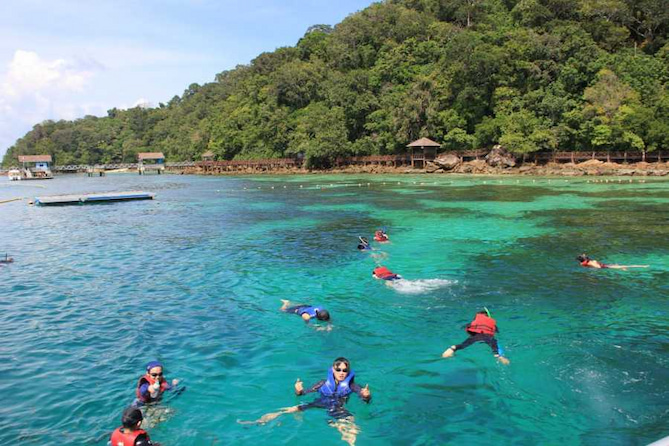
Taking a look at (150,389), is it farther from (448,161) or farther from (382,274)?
(448,161)

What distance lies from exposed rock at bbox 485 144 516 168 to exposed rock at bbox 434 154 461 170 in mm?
5666

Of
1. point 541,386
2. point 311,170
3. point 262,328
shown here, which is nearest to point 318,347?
point 262,328

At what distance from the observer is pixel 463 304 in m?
12.4

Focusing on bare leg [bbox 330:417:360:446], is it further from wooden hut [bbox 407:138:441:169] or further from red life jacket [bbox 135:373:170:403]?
wooden hut [bbox 407:138:441:169]

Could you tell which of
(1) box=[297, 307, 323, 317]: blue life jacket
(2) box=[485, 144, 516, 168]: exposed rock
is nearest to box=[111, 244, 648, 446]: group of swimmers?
(1) box=[297, 307, 323, 317]: blue life jacket

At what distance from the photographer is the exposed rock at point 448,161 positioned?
221 ft

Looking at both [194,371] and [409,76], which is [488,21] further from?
[194,371]

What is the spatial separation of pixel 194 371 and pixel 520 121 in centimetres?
6026

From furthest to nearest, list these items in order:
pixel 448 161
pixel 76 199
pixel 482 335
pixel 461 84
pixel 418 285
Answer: pixel 448 161 → pixel 461 84 → pixel 76 199 → pixel 418 285 → pixel 482 335

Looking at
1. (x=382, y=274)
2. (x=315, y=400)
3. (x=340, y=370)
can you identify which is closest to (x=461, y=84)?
(x=382, y=274)

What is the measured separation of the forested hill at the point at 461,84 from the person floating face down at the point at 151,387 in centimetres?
5887

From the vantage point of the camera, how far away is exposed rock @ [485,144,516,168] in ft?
204

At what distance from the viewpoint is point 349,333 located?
35.4 feet

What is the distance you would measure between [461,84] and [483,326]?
6293 cm
